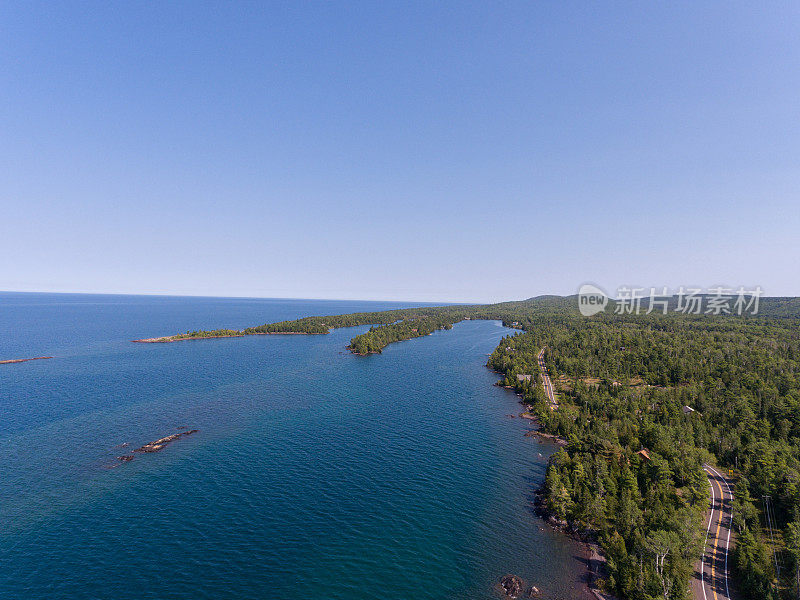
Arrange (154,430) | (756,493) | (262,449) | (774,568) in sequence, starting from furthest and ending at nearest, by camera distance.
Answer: (154,430)
(262,449)
(756,493)
(774,568)

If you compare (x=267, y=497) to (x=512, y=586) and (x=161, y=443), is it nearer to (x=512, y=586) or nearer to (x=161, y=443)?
(x=161, y=443)

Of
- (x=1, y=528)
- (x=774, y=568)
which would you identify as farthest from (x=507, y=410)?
(x=1, y=528)

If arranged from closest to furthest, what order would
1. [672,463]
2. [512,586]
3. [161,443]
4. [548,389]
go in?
[512,586]
[672,463]
[161,443]
[548,389]

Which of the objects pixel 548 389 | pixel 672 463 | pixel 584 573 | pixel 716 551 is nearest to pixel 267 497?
pixel 584 573

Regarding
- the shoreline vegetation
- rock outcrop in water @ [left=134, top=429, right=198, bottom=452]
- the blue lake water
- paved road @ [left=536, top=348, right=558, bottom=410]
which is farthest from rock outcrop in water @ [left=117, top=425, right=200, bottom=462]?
paved road @ [left=536, top=348, right=558, bottom=410]

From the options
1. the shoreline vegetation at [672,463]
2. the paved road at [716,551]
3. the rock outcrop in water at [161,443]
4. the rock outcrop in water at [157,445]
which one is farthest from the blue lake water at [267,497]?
the paved road at [716,551]

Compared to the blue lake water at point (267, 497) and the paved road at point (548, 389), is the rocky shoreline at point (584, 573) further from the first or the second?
the paved road at point (548, 389)

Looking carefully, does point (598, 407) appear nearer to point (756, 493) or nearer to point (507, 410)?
point (507, 410)
